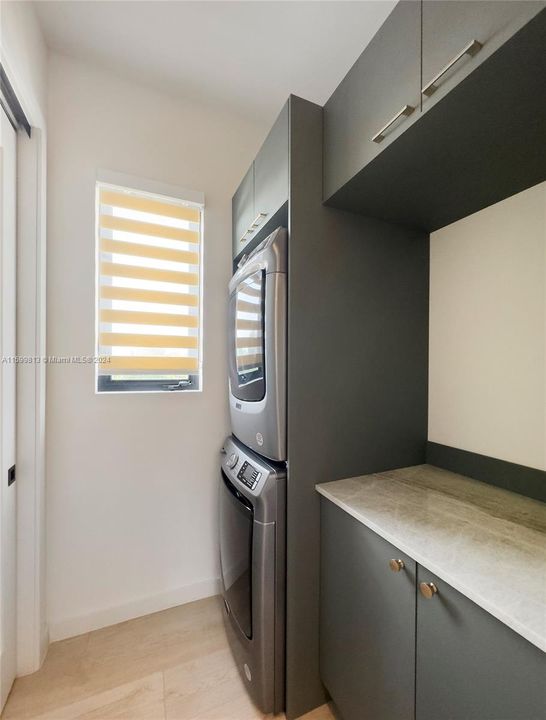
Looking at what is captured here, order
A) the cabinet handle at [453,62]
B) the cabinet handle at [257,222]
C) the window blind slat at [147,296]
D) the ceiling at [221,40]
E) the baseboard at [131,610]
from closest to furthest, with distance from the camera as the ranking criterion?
the cabinet handle at [453,62] → the ceiling at [221,40] → the cabinet handle at [257,222] → the baseboard at [131,610] → the window blind slat at [147,296]

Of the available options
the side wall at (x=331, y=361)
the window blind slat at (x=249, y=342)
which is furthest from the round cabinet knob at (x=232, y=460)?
the window blind slat at (x=249, y=342)

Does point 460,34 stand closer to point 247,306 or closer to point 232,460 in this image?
point 247,306

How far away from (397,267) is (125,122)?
162cm

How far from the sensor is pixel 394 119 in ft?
2.72

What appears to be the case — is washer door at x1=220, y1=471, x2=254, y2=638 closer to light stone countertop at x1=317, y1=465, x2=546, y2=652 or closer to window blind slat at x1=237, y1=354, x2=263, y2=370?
light stone countertop at x1=317, y1=465, x2=546, y2=652

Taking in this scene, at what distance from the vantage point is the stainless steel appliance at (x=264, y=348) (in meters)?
1.14

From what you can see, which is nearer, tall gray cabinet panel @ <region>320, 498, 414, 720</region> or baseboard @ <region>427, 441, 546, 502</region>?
tall gray cabinet panel @ <region>320, 498, 414, 720</region>

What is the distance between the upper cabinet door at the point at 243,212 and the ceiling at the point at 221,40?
509mm

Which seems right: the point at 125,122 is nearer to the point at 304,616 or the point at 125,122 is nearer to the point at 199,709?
the point at 304,616

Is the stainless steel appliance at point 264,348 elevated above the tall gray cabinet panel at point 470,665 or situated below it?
above

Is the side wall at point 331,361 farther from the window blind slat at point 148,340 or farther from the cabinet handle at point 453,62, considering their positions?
the window blind slat at point 148,340

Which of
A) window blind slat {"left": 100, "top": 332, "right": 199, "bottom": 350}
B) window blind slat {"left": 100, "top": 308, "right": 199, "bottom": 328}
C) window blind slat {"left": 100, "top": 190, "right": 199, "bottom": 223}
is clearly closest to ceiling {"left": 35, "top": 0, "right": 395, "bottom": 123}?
window blind slat {"left": 100, "top": 190, "right": 199, "bottom": 223}

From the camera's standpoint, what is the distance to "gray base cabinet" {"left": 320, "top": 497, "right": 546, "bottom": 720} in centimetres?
58

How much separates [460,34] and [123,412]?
6.04 feet
